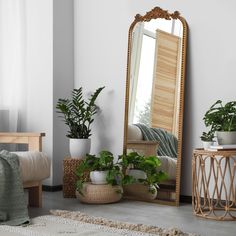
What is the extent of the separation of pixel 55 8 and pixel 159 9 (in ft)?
3.74

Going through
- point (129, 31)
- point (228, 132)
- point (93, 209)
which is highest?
point (129, 31)

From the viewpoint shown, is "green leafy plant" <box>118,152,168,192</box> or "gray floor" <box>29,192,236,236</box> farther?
"green leafy plant" <box>118,152,168,192</box>

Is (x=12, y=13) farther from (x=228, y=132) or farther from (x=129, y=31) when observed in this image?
(x=228, y=132)

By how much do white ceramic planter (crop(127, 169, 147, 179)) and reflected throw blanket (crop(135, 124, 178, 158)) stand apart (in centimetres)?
23

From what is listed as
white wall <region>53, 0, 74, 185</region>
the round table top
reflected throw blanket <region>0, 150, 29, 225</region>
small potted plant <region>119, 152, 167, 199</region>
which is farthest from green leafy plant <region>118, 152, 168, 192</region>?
reflected throw blanket <region>0, 150, 29, 225</region>

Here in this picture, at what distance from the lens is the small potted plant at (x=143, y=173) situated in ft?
14.5

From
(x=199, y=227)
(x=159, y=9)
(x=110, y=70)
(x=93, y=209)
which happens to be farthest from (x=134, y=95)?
(x=199, y=227)

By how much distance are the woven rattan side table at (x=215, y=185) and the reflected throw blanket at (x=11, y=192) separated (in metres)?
1.24

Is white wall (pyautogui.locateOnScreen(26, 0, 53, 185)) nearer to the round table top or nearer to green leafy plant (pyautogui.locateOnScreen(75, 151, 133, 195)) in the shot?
green leafy plant (pyautogui.locateOnScreen(75, 151, 133, 195))

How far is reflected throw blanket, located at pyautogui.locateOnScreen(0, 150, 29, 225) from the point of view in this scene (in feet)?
11.6

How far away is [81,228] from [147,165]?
1.23 m

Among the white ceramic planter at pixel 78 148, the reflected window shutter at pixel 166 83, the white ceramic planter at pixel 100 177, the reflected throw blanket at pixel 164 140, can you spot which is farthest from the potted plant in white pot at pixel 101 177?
the reflected window shutter at pixel 166 83

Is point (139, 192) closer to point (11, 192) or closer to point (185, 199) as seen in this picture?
point (185, 199)

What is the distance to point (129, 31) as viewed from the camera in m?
4.73
